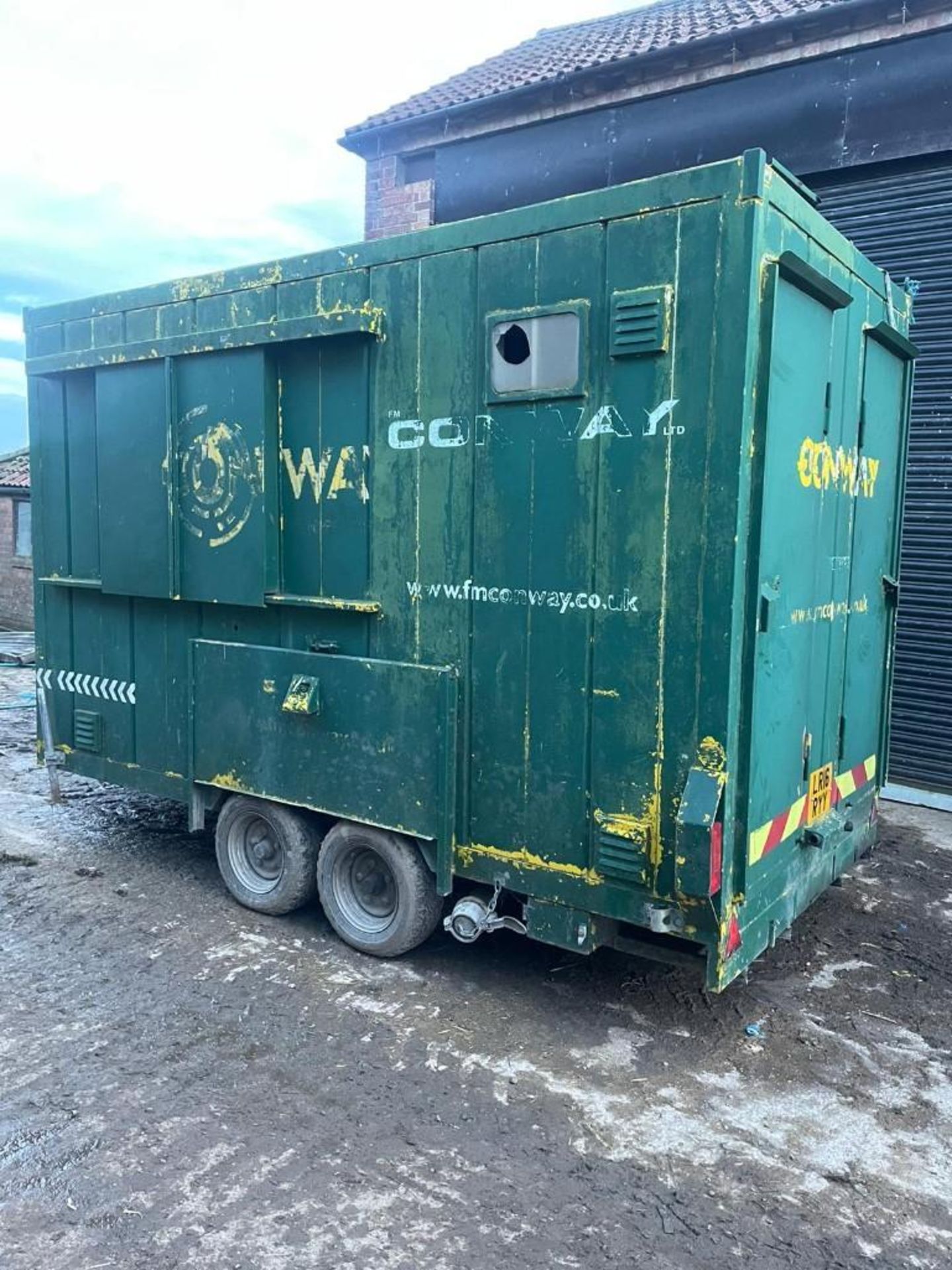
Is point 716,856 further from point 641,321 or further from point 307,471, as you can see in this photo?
point 307,471

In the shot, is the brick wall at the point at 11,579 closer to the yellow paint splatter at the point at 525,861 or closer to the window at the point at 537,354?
the yellow paint splatter at the point at 525,861

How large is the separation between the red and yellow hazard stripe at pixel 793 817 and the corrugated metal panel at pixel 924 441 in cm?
329

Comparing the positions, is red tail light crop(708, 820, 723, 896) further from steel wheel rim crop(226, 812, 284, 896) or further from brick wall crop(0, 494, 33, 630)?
brick wall crop(0, 494, 33, 630)

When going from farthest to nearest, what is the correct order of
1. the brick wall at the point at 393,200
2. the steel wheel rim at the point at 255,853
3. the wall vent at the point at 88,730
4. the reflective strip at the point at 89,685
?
the brick wall at the point at 393,200 → the wall vent at the point at 88,730 → the reflective strip at the point at 89,685 → the steel wheel rim at the point at 255,853

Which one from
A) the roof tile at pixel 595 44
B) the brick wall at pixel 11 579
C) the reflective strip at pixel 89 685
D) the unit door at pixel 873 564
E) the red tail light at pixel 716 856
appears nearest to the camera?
the red tail light at pixel 716 856

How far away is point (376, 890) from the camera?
193 inches

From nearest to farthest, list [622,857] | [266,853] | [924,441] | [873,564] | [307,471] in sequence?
[622,857] < [307,471] < [873,564] < [266,853] < [924,441]

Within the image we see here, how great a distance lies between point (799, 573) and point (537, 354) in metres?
1.46

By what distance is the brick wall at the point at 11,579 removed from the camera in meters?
21.1

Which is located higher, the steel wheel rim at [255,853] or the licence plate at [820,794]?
the licence plate at [820,794]

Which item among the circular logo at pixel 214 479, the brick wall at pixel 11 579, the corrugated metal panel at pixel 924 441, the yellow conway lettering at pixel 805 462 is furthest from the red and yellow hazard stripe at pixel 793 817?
the brick wall at pixel 11 579

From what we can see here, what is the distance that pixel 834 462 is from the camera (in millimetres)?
4379

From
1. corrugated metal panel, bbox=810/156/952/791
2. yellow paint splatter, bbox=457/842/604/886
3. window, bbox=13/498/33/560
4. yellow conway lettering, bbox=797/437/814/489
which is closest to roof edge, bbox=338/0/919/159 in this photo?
corrugated metal panel, bbox=810/156/952/791

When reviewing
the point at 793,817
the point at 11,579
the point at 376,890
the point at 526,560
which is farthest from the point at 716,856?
the point at 11,579
